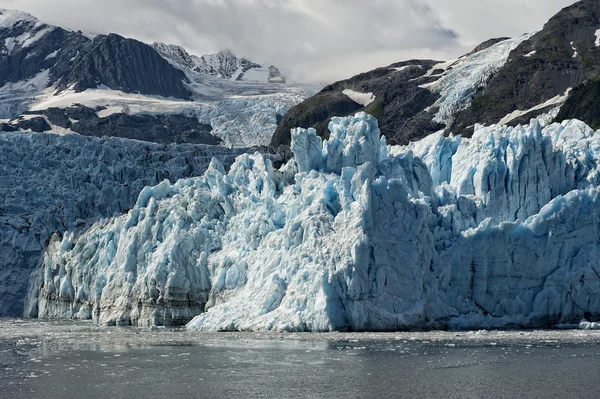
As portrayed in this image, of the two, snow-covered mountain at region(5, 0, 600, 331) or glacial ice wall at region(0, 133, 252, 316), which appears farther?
glacial ice wall at region(0, 133, 252, 316)

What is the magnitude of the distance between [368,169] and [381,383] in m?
15.4

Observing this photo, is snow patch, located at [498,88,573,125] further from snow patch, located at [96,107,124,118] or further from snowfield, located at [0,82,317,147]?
snow patch, located at [96,107,124,118]

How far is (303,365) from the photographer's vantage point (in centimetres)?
3206

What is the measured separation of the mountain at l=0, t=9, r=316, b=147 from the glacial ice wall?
50.1 m

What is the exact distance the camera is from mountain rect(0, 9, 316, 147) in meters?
135

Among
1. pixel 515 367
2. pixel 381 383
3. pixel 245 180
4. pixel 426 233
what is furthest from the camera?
pixel 245 180

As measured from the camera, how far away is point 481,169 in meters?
46.3

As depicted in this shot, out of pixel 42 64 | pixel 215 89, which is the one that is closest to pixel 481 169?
pixel 215 89

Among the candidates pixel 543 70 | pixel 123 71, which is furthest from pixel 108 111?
pixel 543 70

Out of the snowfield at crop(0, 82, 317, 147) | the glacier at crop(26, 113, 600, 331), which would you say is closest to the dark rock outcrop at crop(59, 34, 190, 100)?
the snowfield at crop(0, 82, 317, 147)

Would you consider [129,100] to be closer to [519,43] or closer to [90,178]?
[519,43]

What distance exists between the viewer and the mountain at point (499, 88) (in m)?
111

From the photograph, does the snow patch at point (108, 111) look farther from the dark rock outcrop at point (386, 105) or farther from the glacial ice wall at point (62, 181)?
the glacial ice wall at point (62, 181)

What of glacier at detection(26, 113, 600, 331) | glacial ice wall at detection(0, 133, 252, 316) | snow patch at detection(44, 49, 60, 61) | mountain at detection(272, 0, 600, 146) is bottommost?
glacier at detection(26, 113, 600, 331)
